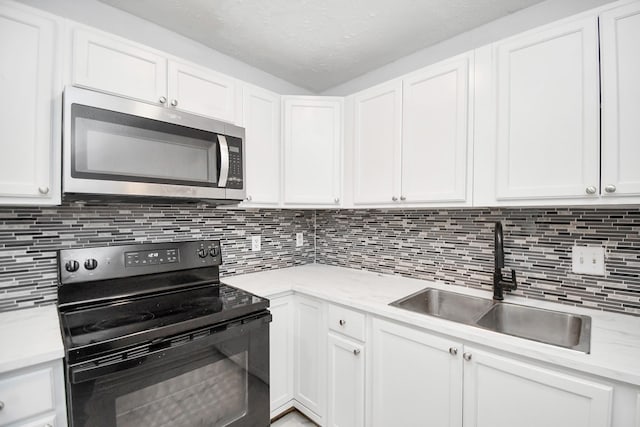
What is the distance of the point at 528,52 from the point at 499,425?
1528mm

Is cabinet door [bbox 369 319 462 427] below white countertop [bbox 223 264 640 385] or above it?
below

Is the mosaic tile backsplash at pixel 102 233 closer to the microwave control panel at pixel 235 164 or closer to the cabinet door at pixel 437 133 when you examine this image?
the microwave control panel at pixel 235 164

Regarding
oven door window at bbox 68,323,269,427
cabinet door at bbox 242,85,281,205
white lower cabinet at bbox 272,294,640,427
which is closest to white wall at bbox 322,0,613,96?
cabinet door at bbox 242,85,281,205

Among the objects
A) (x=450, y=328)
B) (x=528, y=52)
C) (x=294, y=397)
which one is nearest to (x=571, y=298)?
(x=450, y=328)

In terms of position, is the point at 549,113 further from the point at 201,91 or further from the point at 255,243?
the point at 255,243

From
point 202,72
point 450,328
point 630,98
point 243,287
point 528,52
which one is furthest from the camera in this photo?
point 243,287

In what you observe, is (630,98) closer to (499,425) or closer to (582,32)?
(582,32)

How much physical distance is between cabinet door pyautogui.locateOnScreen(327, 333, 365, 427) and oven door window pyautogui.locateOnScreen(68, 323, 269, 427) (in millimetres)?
380

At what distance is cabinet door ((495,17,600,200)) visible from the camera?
3.85ft

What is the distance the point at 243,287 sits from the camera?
1830mm

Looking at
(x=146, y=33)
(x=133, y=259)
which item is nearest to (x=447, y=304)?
(x=133, y=259)

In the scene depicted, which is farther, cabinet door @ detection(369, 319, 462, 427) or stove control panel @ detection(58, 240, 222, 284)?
stove control panel @ detection(58, 240, 222, 284)

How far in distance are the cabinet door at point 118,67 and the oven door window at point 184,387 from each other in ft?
3.73

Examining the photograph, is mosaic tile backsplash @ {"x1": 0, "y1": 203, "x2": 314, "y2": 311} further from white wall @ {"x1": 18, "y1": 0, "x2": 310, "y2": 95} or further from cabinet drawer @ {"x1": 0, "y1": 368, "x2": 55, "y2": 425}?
white wall @ {"x1": 18, "y1": 0, "x2": 310, "y2": 95}
